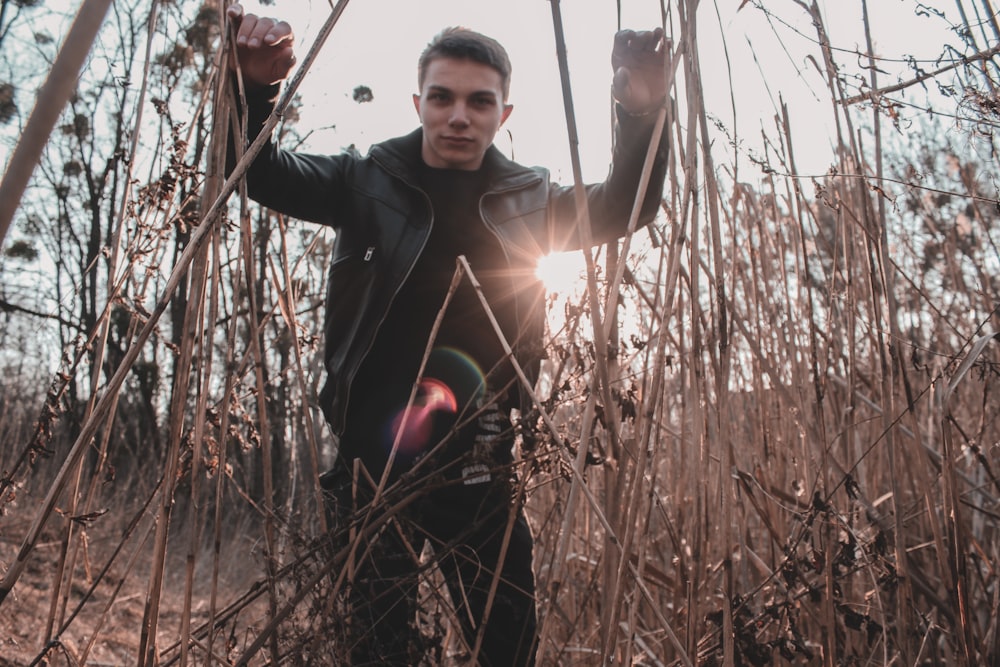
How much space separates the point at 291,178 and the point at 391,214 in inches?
6.6

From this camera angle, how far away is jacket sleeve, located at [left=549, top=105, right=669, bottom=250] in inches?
40.1

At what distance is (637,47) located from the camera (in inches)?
34.7

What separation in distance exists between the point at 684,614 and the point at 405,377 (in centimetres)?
53

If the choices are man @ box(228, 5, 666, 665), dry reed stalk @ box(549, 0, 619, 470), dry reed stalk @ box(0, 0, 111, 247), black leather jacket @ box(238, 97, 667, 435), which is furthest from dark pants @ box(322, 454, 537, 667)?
dry reed stalk @ box(0, 0, 111, 247)

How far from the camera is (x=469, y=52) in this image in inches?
47.9

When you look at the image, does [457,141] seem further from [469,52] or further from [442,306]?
[442,306]

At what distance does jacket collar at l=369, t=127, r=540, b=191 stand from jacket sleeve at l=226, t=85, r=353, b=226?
7cm

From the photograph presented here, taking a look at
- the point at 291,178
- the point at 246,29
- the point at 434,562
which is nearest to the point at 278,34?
the point at 246,29

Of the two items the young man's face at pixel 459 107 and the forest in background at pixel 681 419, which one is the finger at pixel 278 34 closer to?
the forest in background at pixel 681 419

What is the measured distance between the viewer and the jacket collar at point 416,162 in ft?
4.04

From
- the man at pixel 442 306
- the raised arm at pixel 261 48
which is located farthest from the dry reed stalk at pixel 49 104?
the man at pixel 442 306

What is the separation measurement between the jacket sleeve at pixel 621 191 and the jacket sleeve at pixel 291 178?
379mm

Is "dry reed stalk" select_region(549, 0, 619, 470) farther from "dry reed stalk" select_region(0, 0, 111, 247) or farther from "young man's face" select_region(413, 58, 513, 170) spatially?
"young man's face" select_region(413, 58, 513, 170)

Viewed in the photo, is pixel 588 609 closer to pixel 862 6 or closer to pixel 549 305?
pixel 549 305
